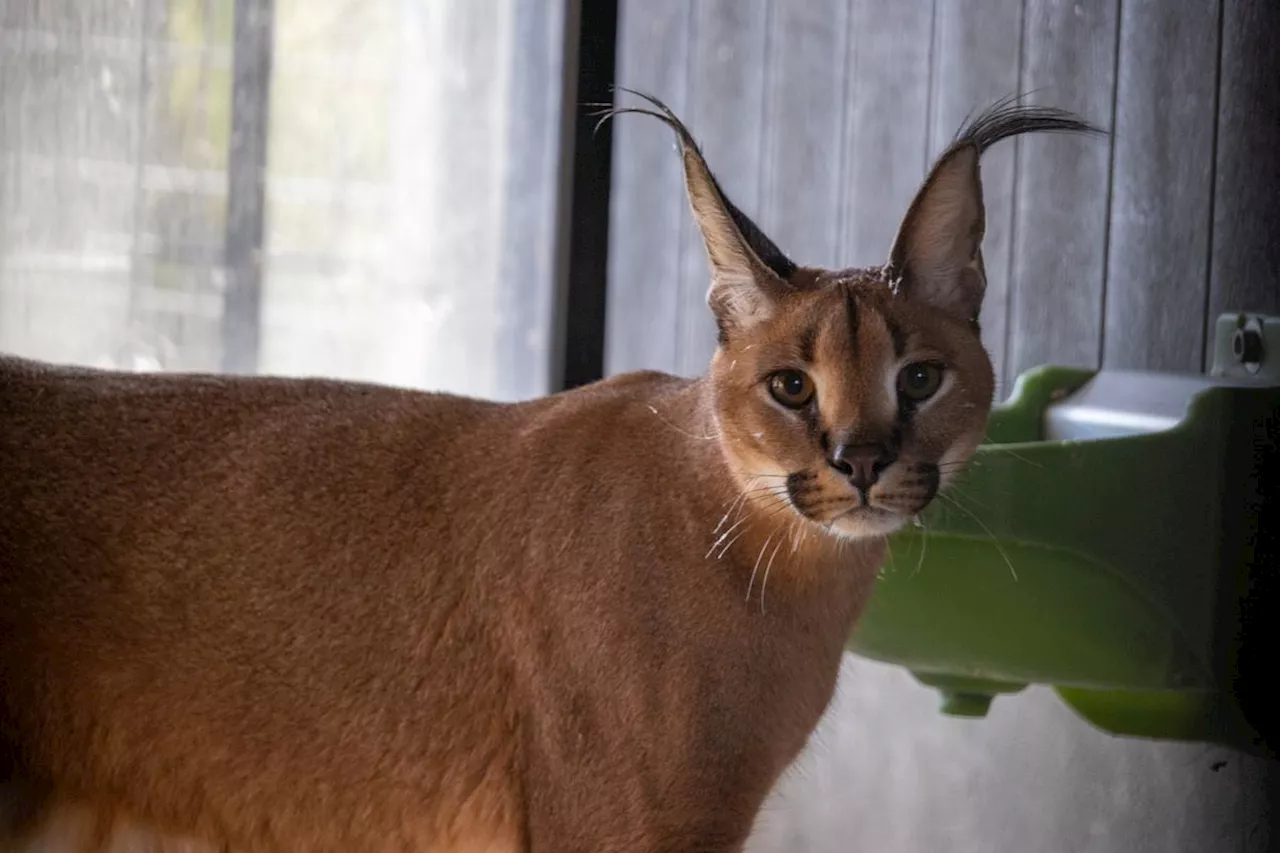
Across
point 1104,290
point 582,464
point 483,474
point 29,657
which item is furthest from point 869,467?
point 29,657

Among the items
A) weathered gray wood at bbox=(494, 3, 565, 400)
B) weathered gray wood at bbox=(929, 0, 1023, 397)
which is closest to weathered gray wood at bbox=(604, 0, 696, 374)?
weathered gray wood at bbox=(494, 3, 565, 400)

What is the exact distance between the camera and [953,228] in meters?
1.55

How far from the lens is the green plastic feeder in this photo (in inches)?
69.0

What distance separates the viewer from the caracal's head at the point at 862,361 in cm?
147

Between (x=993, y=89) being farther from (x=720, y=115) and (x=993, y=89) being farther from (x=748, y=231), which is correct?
(x=748, y=231)

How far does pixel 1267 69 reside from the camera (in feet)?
5.92

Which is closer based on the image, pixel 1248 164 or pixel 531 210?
pixel 1248 164

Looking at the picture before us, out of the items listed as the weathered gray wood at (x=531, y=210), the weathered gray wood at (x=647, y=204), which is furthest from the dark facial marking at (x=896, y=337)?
the weathered gray wood at (x=531, y=210)

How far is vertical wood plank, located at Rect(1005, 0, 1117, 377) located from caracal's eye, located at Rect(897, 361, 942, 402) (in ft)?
2.21

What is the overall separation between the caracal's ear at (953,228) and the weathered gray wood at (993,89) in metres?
0.65

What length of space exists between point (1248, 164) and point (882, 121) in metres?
0.76

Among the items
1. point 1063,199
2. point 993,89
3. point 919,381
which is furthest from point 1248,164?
point 919,381

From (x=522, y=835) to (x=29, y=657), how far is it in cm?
58

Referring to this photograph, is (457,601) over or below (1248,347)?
below
